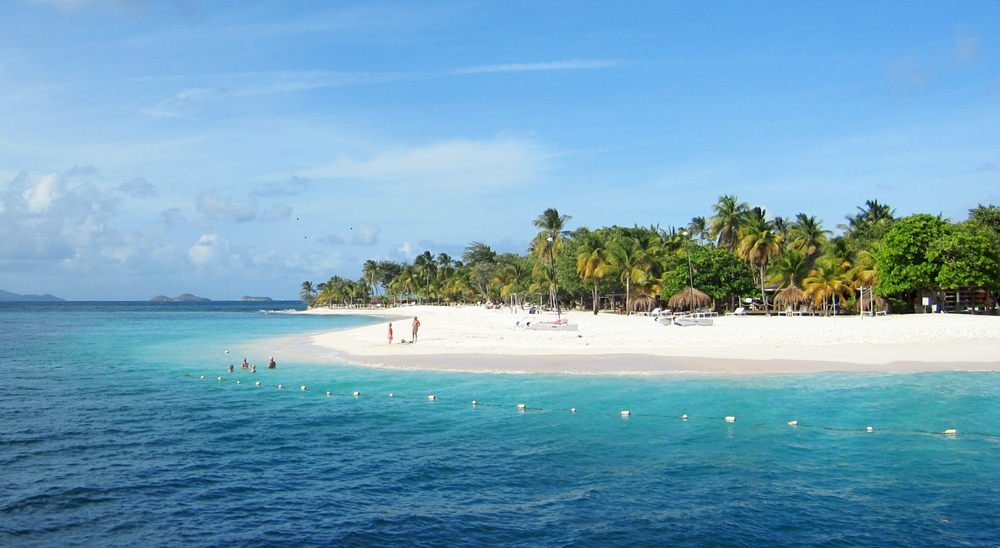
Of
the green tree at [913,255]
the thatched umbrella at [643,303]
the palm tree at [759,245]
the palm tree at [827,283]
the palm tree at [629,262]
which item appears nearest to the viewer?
the green tree at [913,255]

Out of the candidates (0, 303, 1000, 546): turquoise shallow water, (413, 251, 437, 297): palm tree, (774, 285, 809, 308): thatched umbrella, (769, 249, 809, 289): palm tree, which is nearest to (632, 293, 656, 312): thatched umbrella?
(769, 249, 809, 289): palm tree

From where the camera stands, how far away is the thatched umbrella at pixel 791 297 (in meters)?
56.3

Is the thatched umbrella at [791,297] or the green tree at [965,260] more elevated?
the green tree at [965,260]

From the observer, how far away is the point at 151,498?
465 inches

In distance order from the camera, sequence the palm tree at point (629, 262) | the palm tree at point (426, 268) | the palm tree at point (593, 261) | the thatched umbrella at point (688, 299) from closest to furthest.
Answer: the thatched umbrella at point (688, 299) < the palm tree at point (629, 262) < the palm tree at point (593, 261) < the palm tree at point (426, 268)

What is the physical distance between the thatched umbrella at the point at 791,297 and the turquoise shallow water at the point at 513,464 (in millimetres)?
34591

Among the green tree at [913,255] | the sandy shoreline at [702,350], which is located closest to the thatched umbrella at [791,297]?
the green tree at [913,255]

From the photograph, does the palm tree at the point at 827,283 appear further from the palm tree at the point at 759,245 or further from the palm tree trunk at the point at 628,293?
the palm tree trunk at the point at 628,293

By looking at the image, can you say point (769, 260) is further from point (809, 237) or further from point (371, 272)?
point (371, 272)

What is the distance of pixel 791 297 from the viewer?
56812 mm

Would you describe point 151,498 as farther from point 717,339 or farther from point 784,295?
point 784,295

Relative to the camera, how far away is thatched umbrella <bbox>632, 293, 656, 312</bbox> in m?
65.5

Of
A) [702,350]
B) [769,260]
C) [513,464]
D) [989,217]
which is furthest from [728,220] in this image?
[513,464]

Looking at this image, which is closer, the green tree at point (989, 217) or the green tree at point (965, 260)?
the green tree at point (965, 260)
